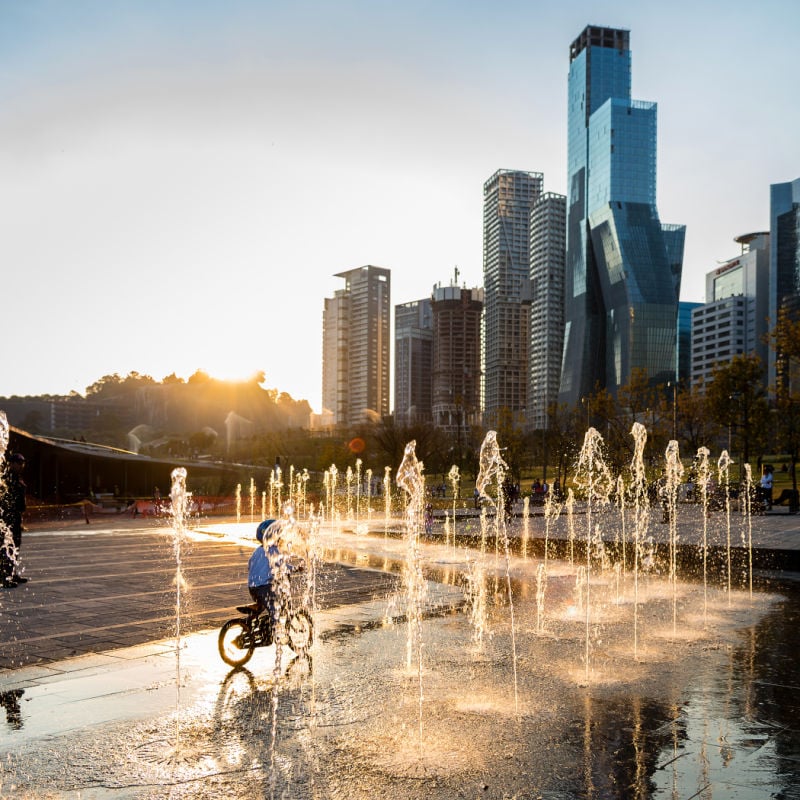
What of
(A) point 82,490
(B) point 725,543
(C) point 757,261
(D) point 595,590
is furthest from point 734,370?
(C) point 757,261

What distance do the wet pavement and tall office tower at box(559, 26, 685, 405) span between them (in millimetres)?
132094

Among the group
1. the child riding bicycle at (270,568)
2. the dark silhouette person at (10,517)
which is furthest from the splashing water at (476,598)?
the dark silhouette person at (10,517)

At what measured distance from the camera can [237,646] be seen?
7094 millimetres

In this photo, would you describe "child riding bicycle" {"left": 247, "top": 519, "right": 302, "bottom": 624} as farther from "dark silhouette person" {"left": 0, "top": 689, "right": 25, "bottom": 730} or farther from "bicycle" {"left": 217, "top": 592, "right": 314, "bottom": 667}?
"dark silhouette person" {"left": 0, "top": 689, "right": 25, "bottom": 730}

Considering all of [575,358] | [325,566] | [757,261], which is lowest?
[325,566]

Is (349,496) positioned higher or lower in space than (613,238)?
lower

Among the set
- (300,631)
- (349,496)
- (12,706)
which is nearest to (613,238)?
(349,496)

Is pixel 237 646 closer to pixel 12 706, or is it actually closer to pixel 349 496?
pixel 12 706

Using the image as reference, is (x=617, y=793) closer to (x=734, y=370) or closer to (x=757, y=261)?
(x=734, y=370)

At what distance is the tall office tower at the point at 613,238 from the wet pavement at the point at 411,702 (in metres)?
132

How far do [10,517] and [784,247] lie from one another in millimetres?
172836

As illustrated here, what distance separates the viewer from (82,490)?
3775 centimetres

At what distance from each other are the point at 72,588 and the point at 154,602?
201 centimetres

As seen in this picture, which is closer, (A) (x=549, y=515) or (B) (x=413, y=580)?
(B) (x=413, y=580)
